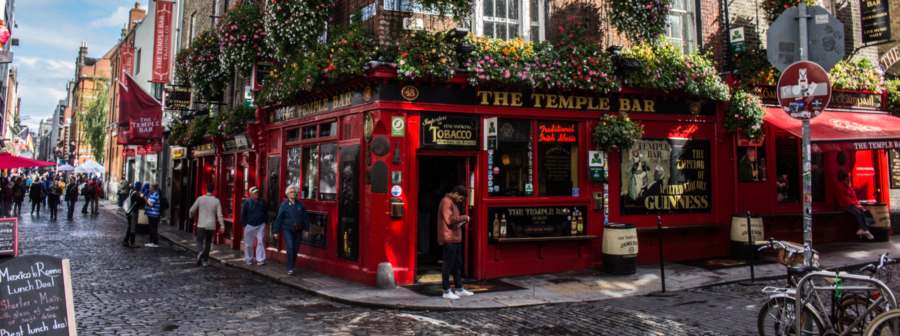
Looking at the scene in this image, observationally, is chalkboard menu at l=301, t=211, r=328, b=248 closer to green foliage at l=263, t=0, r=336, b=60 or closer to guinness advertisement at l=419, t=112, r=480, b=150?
guinness advertisement at l=419, t=112, r=480, b=150

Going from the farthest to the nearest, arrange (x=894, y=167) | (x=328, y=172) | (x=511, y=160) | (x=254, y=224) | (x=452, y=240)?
(x=894, y=167), (x=254, y=224), (x=328, y=172), (x=511, y=160), (x=452, y=240)

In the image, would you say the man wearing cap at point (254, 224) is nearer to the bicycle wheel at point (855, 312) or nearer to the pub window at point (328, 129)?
the pub window at point (328, 129)

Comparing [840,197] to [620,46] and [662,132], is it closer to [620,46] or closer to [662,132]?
[662,132]

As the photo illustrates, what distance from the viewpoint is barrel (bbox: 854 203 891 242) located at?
531 inches

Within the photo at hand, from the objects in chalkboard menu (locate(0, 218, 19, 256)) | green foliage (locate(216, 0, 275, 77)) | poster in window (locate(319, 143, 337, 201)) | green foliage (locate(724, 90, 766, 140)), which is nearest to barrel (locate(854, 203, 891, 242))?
green foliage (locate(724, 90, 766, 140))

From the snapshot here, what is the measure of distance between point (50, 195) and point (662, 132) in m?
24.7

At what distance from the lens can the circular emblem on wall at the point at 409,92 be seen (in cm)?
952

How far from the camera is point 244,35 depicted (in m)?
12.8

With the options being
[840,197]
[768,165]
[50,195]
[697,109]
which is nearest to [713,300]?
[697,109]

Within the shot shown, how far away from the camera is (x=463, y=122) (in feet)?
32.8

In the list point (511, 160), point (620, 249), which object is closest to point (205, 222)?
point (511, 160)

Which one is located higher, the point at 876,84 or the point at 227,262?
the point at 876,84

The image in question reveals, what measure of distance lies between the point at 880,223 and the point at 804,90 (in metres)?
9.83

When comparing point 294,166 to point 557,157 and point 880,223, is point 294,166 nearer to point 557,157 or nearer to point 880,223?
point 557,157
